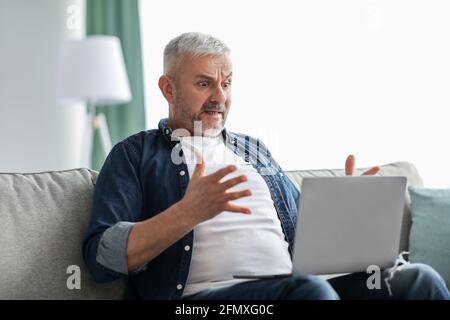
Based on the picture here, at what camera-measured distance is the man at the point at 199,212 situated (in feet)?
4.75

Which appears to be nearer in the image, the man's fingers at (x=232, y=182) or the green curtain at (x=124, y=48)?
the man's fingers at (x=232, y=182)

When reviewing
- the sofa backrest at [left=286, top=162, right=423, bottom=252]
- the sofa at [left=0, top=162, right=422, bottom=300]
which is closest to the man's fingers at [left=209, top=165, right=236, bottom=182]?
the sofa at [left=0, top=162, right=422, bottom=300]

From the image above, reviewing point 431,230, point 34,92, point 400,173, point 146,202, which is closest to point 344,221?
point 146,202

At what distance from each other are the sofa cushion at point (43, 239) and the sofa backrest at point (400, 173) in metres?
0.75

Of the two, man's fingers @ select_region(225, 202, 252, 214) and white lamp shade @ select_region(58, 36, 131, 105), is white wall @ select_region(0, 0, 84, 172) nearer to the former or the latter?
white lamp shade @ select_region(58, 36, 131, 105)

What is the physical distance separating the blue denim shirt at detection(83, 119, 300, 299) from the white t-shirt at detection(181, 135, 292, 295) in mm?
35

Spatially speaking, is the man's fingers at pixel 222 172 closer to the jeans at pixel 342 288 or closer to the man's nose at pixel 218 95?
the jeans at pixel 342 288

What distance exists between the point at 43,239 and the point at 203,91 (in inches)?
22.9

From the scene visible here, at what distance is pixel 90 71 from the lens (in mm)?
3705

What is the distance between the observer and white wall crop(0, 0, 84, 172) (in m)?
3.88

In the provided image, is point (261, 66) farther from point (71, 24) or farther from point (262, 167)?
point (262, 167)

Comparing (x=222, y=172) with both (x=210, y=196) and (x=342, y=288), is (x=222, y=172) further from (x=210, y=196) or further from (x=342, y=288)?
(x=342, y=288)

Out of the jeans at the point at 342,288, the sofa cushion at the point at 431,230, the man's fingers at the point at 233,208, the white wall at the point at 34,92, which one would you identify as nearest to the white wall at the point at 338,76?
the white wall at the point at 34,92
